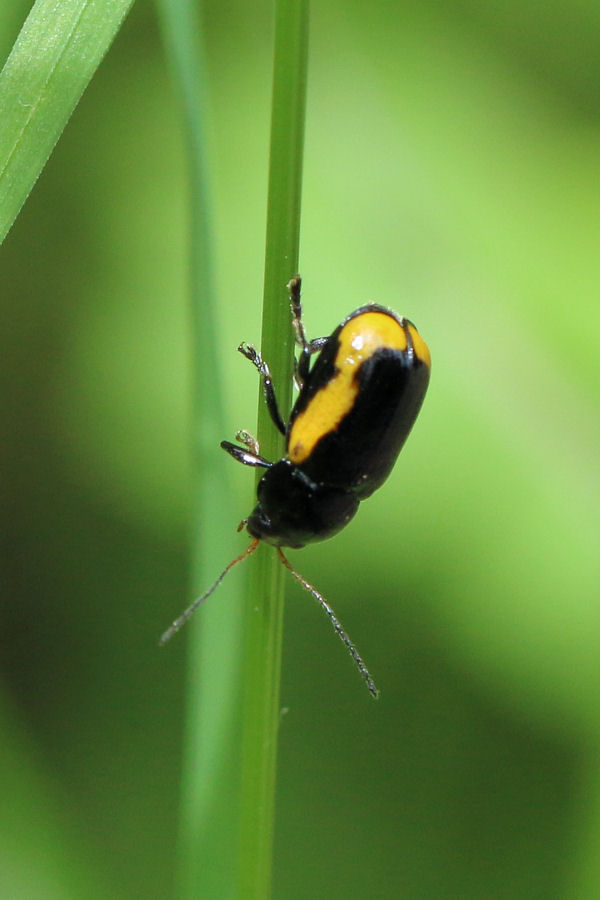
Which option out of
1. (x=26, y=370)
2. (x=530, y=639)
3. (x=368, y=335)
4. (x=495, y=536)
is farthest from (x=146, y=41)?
(x=530, y=639)

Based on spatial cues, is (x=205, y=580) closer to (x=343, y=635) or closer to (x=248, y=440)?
(x=248, y=440)

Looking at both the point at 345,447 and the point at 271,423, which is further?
the point at 345,447

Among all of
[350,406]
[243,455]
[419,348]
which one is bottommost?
[243,455]

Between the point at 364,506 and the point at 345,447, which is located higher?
the point at 364,506

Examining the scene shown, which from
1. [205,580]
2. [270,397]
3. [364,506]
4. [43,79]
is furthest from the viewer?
[364,506]

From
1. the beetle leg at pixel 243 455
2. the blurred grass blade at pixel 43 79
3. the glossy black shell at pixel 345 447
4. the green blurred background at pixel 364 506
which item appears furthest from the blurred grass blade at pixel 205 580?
the green blurred background at pixel 364 506

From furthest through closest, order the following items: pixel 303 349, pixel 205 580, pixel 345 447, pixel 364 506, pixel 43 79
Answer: pixel 364 506 < pixel 345 447 < pixel 303 349 < pixel 205 580 < pixel 43 79

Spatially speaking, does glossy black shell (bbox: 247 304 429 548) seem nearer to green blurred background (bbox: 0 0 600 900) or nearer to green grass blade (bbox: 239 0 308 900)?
green grass blade (bbox: 239 0 308 900)

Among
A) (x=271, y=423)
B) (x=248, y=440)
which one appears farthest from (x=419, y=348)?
(x=271, y=423)
